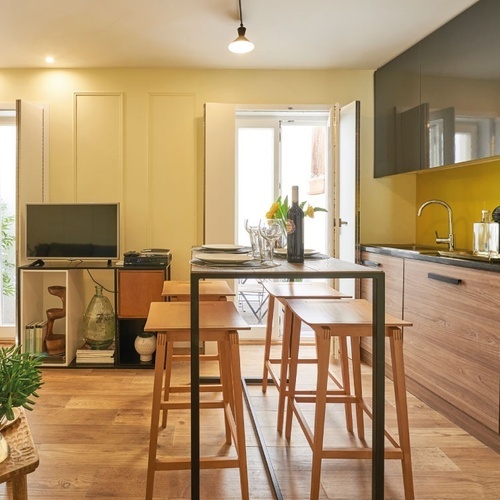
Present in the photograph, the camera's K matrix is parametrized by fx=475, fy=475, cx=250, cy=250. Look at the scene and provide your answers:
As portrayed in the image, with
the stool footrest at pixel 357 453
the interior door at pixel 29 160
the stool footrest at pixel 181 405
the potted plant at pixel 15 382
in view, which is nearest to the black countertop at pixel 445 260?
the stool footrest at pixel 357 453

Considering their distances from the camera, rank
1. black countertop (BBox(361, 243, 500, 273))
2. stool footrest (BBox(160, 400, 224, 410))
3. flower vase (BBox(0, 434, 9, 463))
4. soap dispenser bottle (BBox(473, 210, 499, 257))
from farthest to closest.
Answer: soap dispenser bottle (BBox(473, 210, 499, 257)) < black countertop (BBox(361, 243, 500, 273)) < stool footrest (BBox(160, 400, 224, 410)) < flower vase (BBox(0, 434, 9, 463))

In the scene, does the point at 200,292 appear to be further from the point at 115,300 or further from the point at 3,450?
the point at 3,450

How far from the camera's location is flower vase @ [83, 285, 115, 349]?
147 inches

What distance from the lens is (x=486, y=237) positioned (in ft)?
9.39

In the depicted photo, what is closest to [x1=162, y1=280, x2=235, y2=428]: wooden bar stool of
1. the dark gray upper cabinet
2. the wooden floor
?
the wooden floor

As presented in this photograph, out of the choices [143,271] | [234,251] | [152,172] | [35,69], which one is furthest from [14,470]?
[35,69]

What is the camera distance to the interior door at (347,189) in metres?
3.72

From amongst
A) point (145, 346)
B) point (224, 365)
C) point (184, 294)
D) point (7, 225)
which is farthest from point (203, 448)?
point (7, 225)

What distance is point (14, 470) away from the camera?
3.35ft

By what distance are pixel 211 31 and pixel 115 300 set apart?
2084 mm

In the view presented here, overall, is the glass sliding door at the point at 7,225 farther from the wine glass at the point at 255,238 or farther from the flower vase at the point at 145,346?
the wine glass at the point at 255,238

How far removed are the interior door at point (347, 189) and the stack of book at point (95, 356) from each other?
1904mm

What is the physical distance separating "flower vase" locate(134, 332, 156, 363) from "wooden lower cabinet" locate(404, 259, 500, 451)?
6.15 ft

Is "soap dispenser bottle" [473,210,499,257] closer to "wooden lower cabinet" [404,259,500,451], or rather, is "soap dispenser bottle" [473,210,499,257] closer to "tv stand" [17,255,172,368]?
"wooden lower cabinet" [404,259,500,451]
